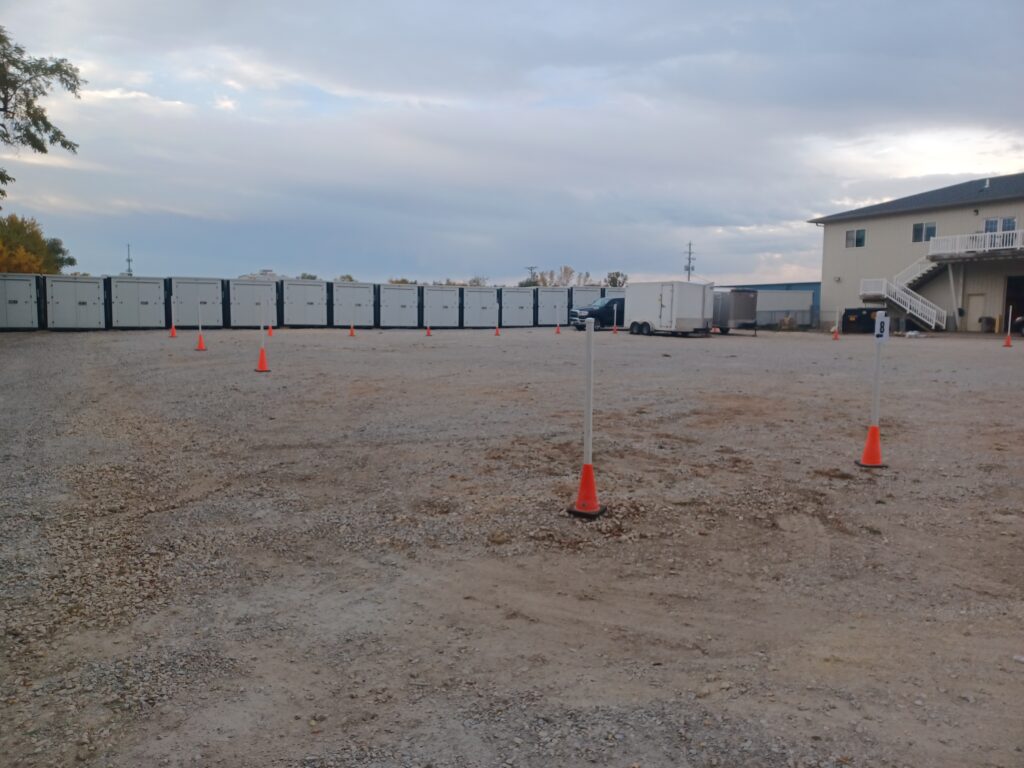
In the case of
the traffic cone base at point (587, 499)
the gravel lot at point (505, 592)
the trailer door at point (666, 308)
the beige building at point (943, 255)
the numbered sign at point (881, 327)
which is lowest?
the gravel lot at point (505, 592)

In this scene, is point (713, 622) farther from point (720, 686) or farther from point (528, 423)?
point (528, 423)

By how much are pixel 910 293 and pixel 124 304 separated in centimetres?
4121

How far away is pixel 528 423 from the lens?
33.9ft

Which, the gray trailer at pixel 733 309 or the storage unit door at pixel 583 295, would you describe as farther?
the storage unit door at pixel 583 295

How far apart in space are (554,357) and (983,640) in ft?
55.6

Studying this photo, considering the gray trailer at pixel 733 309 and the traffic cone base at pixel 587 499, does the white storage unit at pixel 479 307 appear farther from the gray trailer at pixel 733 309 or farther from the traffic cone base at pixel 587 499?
the traffic cone base at pixel 587 499

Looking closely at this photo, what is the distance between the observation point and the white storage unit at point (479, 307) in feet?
152

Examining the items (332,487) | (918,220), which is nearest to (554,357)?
(332,487)

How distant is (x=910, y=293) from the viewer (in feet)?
144

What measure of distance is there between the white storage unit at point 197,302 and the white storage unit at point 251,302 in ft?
1.81

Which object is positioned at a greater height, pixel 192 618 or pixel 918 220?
pixel 918 220

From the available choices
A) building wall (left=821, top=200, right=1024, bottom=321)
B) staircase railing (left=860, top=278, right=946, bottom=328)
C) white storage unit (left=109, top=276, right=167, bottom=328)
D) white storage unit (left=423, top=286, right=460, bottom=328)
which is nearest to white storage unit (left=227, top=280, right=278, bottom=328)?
white storage unit (left=109, top=276, right=167, bottom=328)

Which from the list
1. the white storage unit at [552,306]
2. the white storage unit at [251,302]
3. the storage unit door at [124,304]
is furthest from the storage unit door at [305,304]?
the white storage unit at [552,306]

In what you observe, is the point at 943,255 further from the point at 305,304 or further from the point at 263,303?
the point at 263,303
